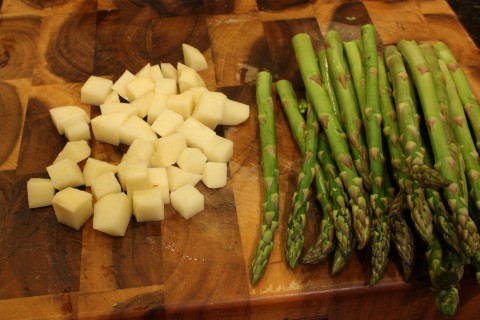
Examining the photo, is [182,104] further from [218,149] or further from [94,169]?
[94,169]

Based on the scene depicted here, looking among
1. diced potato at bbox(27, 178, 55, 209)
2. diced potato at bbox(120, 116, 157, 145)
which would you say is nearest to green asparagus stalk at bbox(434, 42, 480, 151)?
diced potato at bbox(120, 116, 157, 145)

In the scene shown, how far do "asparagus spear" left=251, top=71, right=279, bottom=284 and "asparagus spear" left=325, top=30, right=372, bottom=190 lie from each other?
0.28 meters

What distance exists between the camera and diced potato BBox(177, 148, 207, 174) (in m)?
2.10

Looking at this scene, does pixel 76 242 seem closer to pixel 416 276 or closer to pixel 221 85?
pixel 221 85

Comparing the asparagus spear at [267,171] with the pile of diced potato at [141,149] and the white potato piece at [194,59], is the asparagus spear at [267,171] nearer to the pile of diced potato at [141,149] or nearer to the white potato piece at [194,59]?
the pile of diced potato at [141,149]

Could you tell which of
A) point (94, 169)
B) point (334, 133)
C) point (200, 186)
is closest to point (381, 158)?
point (334, 133)

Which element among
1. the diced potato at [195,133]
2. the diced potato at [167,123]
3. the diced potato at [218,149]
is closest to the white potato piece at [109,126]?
the diced potato at [167,123]

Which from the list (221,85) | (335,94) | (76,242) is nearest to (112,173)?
(76,242)

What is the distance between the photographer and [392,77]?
7.21 feet

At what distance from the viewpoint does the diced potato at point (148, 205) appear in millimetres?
1922

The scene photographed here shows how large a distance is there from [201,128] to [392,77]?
80 centimetres

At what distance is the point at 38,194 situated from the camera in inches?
78.7

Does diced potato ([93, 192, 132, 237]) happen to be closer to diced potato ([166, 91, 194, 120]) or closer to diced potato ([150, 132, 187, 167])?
diced potato ([150, 132, 187, 167])

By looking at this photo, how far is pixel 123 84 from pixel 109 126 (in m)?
0.31
